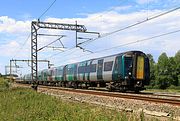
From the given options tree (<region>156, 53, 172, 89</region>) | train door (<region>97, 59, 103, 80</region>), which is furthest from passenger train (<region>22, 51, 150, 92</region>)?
tree (<region>156, 53, 172, 89</region>)

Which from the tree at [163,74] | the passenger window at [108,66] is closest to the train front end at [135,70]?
the passenger window at [108,66]

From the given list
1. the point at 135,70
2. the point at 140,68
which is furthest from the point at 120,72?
the point at 140,68

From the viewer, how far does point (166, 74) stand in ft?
288

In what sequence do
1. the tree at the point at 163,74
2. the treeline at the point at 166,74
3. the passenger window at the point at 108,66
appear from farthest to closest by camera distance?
the tree at the point at 163,74 < the treeline at the point at 166,74 < the passenger window at the point at 108,66

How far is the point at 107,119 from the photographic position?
1055cm

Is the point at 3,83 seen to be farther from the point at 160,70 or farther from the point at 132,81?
the point at 160,70

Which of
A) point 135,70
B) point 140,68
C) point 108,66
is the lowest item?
point 135,70

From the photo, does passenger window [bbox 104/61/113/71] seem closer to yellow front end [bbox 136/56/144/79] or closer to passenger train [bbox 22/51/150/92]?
passenger train [bbox 22/51/150/92]

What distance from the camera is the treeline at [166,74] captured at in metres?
79.8

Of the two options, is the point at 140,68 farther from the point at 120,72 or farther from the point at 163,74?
the point at 163,74

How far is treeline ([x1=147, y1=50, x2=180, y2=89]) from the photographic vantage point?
79812mm

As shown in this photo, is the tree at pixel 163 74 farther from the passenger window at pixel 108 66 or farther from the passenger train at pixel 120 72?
the passenger window at pixel 108 66

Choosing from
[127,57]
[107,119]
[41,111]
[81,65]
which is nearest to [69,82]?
[81,65]

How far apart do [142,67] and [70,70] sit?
58.9 ft
